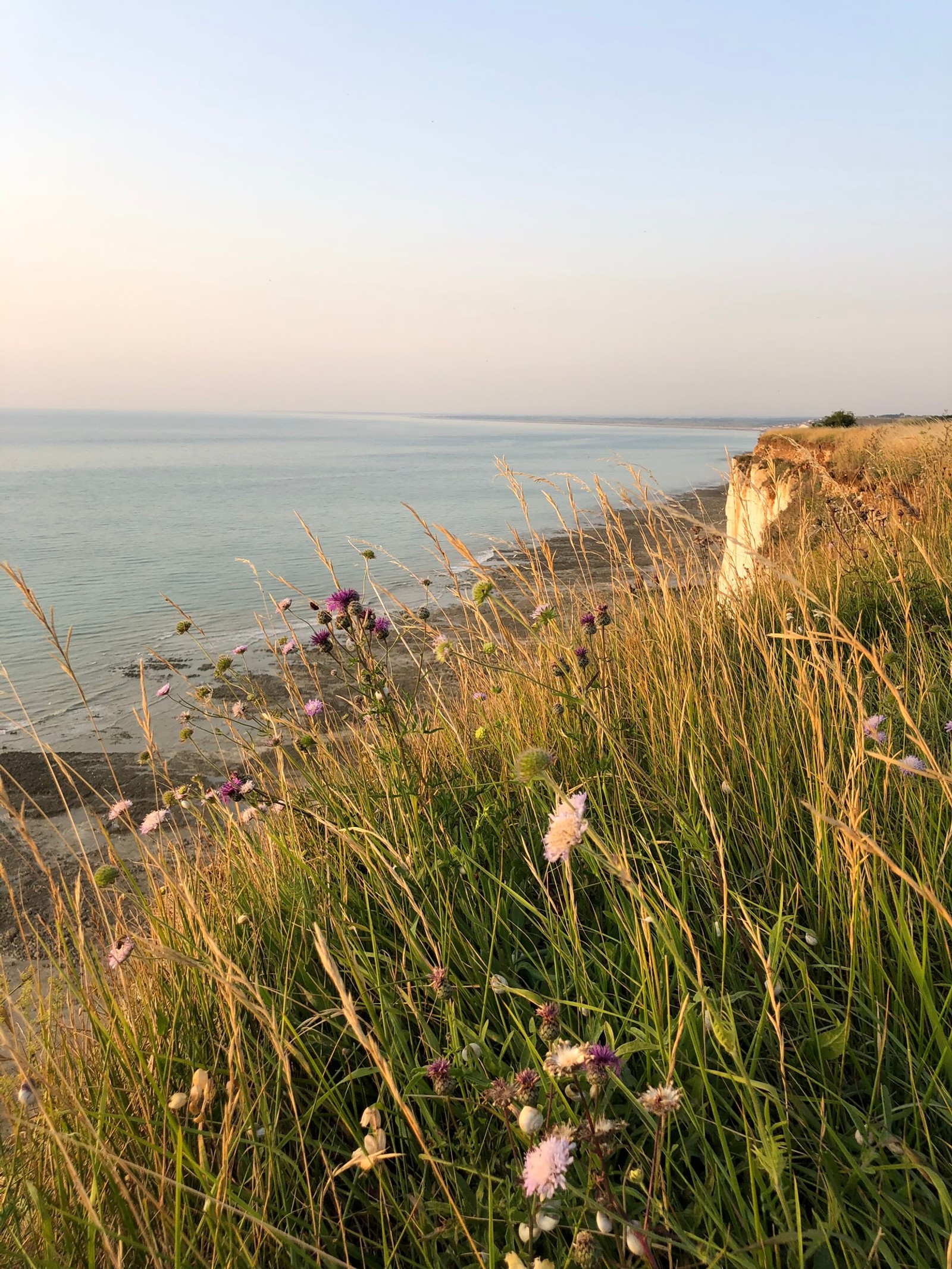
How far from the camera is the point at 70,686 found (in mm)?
7734

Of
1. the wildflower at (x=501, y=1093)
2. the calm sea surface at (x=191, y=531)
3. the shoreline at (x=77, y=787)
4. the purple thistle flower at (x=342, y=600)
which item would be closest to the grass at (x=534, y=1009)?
the wildflower at (x=501, y=1093)

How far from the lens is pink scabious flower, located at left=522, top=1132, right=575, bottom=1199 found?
83cm

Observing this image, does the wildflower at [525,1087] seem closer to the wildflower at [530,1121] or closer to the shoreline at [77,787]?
the wildflower at [530,1121]

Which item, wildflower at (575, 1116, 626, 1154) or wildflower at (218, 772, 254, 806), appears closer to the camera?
wildflower at (575, 1116, 626, 1154)

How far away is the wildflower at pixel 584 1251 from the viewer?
85 centimetres

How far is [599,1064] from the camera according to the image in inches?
35.6

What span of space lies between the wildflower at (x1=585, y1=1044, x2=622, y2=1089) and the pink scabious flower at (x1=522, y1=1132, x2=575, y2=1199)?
0.22 feet

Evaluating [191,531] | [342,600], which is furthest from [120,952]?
[191,531]

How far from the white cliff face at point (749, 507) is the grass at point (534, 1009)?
5.43 feet

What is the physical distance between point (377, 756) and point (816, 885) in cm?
127

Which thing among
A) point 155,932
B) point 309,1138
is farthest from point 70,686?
point 309,1138

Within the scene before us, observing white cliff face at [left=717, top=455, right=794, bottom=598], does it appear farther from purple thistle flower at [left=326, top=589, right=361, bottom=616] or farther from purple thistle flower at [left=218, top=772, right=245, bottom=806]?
purple thistle flower at [left=218, top=772, right=245, bottom=806]

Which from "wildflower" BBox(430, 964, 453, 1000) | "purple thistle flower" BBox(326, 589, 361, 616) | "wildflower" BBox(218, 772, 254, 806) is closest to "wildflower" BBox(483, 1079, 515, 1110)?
"wildflower" BBox(430, 964, 453, 1000)

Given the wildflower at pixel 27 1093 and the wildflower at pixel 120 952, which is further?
the wildflower at pixel 120 952
